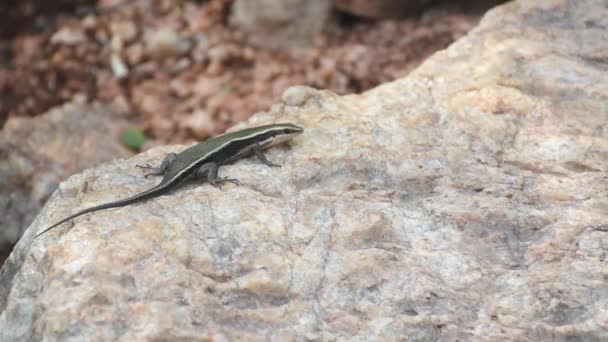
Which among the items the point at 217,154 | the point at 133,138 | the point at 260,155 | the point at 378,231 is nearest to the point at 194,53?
the point at 133,138

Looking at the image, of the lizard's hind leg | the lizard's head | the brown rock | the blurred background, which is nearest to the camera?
the lizard's hind leg

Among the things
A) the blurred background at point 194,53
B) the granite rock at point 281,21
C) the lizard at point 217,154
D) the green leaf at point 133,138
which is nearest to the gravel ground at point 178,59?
the blurred background at point 194,53

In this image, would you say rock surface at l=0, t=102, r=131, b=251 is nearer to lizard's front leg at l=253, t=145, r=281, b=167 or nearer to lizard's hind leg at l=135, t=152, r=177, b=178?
lizard's hind leg at l=135, t=152, r=177, b=178

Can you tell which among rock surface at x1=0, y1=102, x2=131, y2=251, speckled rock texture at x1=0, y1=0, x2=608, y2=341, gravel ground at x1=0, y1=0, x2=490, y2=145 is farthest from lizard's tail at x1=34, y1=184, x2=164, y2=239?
gravel ground at x1=0, y1=0, x2=490, y2=145

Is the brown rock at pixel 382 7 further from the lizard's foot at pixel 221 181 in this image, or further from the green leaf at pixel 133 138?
the lizard's foot at pixel 221 181

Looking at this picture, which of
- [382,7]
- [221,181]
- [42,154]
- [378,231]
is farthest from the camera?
[382,7]

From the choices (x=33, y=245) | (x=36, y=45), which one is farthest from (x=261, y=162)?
(x=36, y=45)

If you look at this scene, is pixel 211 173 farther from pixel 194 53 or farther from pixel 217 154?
pixel 194 53
